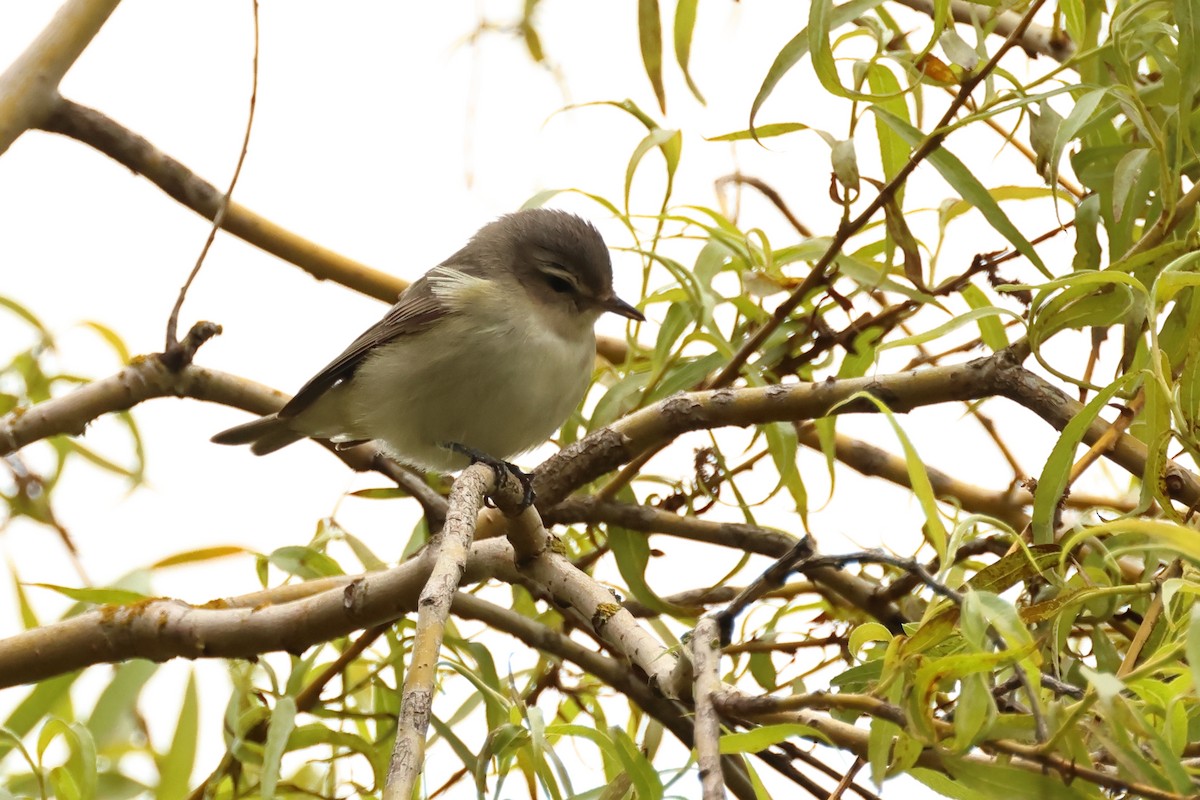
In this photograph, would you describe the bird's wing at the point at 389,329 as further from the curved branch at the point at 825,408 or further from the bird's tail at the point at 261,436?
the curved branch at the point at 825,408

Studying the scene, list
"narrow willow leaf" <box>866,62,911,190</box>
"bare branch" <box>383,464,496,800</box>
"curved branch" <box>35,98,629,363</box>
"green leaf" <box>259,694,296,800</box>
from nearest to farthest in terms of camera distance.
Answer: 1. "bare branch" <box>383,464,496,800</box>
2. "green leaf" <box>259,694,296,800</box>
3. "narrow willow leaf" <box>866,62,911,190</box>
4. "curved branch" <box>35,98,629,363</box>

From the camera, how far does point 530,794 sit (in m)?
1.79

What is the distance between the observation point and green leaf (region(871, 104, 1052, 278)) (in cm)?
169

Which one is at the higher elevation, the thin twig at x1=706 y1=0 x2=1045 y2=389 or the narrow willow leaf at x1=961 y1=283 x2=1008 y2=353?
the thin twig at x1=706 y1=0 x2=1045 y2=389

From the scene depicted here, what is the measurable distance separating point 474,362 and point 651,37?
43.6 inches

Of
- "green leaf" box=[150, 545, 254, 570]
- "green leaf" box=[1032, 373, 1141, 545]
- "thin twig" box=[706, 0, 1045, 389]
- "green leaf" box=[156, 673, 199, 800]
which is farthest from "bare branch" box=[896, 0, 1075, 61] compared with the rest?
"green leaf" box=[156, 673, 199, 800]

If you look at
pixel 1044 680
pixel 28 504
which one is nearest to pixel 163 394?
Result: pixel 28 504

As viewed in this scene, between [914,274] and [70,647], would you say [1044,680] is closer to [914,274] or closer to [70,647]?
[914,274]

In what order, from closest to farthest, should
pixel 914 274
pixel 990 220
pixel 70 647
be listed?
pixel 990 220 → pixel 914 274 → pixel 70 647

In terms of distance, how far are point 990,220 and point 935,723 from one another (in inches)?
35.1

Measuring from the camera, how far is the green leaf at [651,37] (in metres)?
1.96

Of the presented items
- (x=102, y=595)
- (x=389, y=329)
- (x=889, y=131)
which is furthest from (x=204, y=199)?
(x=889, y=131)

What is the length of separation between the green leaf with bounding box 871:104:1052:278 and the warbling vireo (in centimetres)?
119

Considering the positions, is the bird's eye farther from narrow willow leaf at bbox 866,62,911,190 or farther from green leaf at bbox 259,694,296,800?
green leaf at bbox 259,694,296,800
